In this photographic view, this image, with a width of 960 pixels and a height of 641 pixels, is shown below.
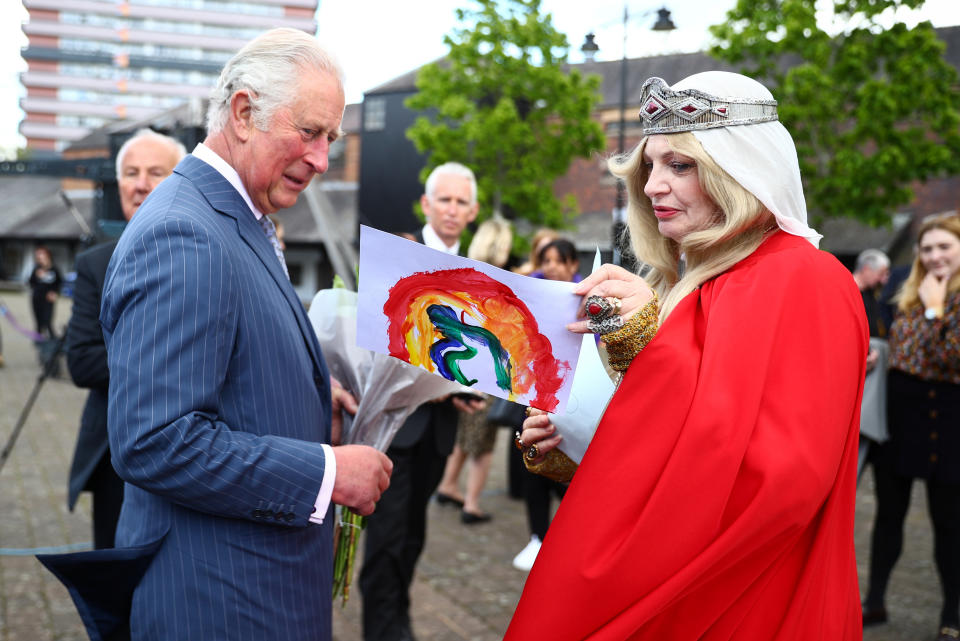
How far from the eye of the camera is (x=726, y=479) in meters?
1.55

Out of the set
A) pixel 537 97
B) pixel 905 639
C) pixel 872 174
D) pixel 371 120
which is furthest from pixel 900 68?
pixel 371 120

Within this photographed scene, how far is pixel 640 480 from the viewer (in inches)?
64.3

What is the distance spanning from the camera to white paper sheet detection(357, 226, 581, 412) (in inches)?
72.7

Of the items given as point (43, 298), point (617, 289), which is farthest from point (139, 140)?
point (43, 298)

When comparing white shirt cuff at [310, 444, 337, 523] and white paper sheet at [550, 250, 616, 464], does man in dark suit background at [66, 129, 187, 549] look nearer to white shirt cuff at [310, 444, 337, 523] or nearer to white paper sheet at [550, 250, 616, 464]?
white shirt cuff at [310, 444, 337, 523]

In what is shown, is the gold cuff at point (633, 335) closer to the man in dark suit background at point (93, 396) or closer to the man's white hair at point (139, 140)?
the man in dark suit background at point (93, 396)

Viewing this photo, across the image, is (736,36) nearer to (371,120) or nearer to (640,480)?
(640,480)

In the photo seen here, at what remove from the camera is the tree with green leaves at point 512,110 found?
85.7ft

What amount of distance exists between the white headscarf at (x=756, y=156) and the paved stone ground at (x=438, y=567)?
3401mm

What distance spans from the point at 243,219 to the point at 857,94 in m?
18.8

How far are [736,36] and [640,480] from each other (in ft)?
62.0

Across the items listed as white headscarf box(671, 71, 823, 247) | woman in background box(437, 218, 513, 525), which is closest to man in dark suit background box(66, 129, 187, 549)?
white headscarf box(671, 71, 823, 247)

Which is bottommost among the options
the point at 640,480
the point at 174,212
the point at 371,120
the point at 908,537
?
the point at 908,537

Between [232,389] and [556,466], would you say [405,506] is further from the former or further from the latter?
[232,389]
